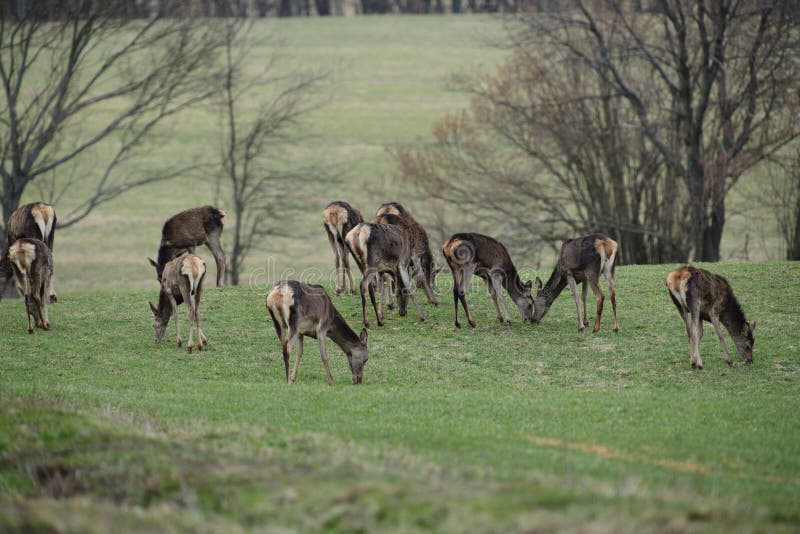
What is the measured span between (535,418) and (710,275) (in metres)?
4.77

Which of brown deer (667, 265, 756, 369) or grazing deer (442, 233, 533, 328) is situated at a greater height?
grazing deer (442, 233, 533, 328)

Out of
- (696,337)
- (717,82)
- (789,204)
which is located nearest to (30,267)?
(696,337)

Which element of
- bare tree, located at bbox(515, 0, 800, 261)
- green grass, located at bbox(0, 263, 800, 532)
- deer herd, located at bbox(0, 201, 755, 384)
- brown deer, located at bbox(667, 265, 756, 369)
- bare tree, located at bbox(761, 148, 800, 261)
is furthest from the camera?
bare tree, located at bbox(761, 148, 800, 261)

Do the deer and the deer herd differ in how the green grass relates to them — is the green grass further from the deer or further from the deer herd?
the deer

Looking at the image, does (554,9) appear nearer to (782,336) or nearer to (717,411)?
(782,336)

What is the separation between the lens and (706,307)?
14711 millimetres

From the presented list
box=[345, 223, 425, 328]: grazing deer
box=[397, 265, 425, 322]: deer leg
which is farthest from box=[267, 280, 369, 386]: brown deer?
box=[397, 265, 425, 322]: deer leg

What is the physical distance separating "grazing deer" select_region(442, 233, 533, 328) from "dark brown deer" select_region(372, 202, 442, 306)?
101 cm

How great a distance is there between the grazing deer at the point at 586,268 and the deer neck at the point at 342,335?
15.4 ft

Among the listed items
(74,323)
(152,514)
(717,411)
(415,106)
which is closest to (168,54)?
(74,323)

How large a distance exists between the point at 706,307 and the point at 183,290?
323 inches

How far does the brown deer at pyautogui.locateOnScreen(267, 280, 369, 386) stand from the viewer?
1361 centimetres

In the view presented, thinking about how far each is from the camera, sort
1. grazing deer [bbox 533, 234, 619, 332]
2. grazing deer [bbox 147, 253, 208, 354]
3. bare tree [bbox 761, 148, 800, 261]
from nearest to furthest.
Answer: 1. grazing deer [bbox 147, 253, 208, 354]
2. grazing deer [bbox 533, 234, 619, 332]
3. bare tree [bbox 761, 148, 800, 261]

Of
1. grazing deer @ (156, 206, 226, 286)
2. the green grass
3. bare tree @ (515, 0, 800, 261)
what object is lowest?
the green grass
